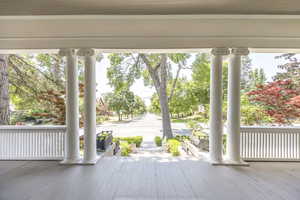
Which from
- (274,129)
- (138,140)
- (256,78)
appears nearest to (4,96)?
(138,140)

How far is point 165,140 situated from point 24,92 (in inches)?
202

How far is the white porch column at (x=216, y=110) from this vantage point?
3.90m

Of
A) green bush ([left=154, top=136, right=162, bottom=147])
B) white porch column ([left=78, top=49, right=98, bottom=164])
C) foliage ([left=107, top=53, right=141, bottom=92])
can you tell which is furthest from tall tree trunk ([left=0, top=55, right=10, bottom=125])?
green bush ([left=154, top=136, right=162, bottom=147])

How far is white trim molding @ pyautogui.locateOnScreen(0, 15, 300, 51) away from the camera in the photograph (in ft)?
12.6

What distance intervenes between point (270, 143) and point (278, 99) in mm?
1109

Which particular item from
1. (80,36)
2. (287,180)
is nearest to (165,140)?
(287,180)

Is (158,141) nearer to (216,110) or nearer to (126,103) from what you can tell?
(126,103)

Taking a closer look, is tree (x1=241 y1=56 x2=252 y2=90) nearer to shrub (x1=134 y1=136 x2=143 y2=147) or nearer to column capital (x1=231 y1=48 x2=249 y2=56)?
column capital (x1=231 y1=48 x2=249 y2=56)

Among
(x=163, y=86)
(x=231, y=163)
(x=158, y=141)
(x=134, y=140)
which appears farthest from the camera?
(x=163, y=86)

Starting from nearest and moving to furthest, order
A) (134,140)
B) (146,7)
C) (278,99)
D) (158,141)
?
(146,7) → (278,99) → (134,140) → (158,141)

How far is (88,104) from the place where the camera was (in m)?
3.95

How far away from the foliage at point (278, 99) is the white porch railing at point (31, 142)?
187 inches

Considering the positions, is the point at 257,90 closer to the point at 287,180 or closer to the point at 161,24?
the point at 287,180

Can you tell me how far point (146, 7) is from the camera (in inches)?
131
